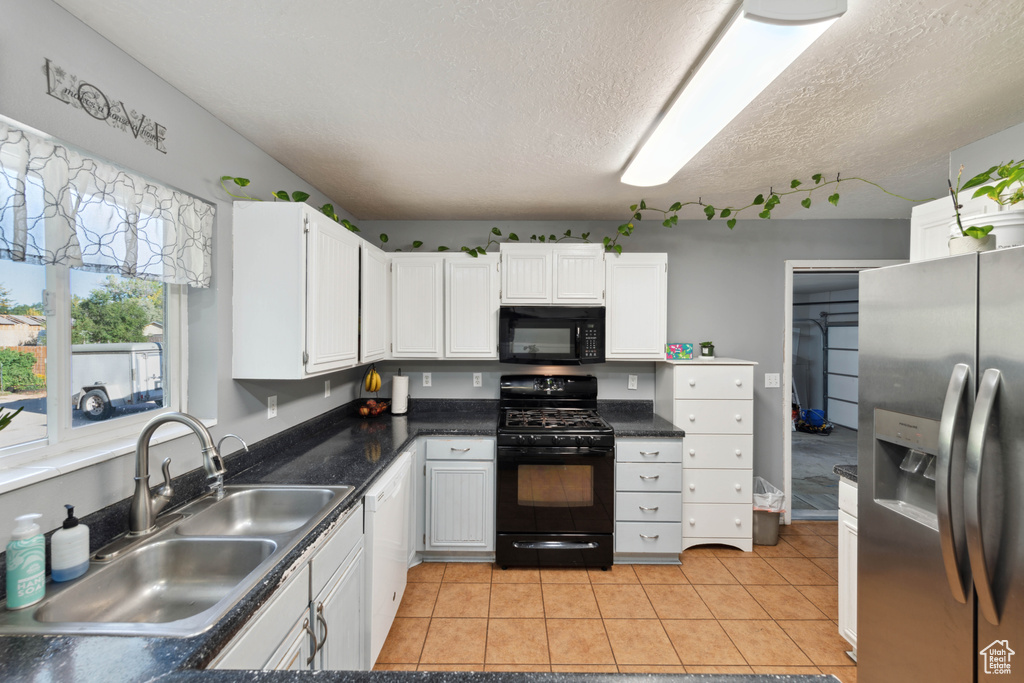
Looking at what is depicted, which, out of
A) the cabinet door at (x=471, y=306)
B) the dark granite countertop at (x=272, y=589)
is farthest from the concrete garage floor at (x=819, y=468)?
the cabinet door at (x=471, y=306)

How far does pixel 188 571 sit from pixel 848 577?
262 cm

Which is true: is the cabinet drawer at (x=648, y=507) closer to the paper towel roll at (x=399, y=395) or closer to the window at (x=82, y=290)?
the paper towel roll at (x=399, y=395)

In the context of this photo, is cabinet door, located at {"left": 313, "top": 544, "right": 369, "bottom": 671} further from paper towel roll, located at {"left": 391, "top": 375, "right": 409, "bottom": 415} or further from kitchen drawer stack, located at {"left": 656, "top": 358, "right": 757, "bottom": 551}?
kitchen drawer stack, located at {"left": 656, "top": 358, "right": 757, "bottom": 551}

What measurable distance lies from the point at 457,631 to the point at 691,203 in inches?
119

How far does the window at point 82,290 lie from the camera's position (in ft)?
3.92

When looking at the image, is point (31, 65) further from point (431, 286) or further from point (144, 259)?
point (431, 286)

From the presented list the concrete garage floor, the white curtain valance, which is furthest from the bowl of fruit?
the concrete garage floor

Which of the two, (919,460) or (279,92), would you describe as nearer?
(919,460)

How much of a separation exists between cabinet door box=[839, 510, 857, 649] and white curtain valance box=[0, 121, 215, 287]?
2985 millimetres

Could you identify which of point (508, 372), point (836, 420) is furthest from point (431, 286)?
point (836, 420)

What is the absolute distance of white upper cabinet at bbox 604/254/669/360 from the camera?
321 centimetres

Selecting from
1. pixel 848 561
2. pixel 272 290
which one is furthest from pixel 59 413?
pixel 848 561

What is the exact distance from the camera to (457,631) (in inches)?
87.7

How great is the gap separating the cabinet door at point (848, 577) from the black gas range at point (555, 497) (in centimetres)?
119
